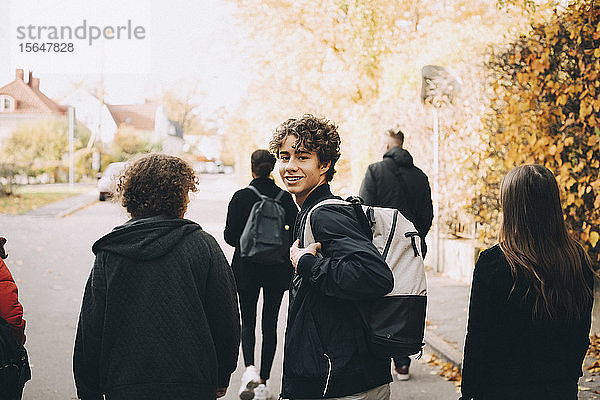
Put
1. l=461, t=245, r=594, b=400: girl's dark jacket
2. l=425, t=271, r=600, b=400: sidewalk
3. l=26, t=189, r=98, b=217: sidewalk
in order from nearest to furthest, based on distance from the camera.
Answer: l=461, t=245, r=594, b=400: girl's dark jacket → l=425, t=271, r=600, b=400: sidewalk → l=26, t=189, r=98, b=217: sidewalk

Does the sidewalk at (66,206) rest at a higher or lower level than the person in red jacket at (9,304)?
lower

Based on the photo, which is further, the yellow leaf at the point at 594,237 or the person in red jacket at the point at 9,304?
the yellow leaf at the point at 594,237

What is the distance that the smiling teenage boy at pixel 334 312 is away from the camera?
8.41 feet

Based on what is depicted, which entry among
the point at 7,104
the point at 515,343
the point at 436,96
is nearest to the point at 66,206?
the point at 7,104

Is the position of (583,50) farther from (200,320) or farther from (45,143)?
(45,143)

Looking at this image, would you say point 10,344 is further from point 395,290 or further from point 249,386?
point 249,386

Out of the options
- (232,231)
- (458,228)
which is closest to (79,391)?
(232,231)

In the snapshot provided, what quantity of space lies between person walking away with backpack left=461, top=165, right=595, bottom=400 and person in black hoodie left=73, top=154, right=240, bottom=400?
106cm

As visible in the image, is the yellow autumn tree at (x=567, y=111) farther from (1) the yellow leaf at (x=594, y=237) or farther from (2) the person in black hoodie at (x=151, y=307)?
(2) the person in black hoodie at (x=151, y=307)

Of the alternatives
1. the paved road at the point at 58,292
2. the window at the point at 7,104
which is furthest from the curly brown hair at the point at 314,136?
the window at the point at 7,104

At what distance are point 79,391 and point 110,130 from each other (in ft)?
89.4

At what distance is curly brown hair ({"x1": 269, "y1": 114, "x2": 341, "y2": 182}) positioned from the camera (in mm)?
2898

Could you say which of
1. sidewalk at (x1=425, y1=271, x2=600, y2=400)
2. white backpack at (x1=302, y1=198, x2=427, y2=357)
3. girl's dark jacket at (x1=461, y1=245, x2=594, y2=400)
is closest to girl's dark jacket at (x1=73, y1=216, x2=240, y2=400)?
white backpack at (x1=302, y1=198, x2=427, y2=357)

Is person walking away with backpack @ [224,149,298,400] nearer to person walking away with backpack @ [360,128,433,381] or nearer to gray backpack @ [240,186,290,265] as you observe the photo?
gray backpack @ [240,186,290,265]
